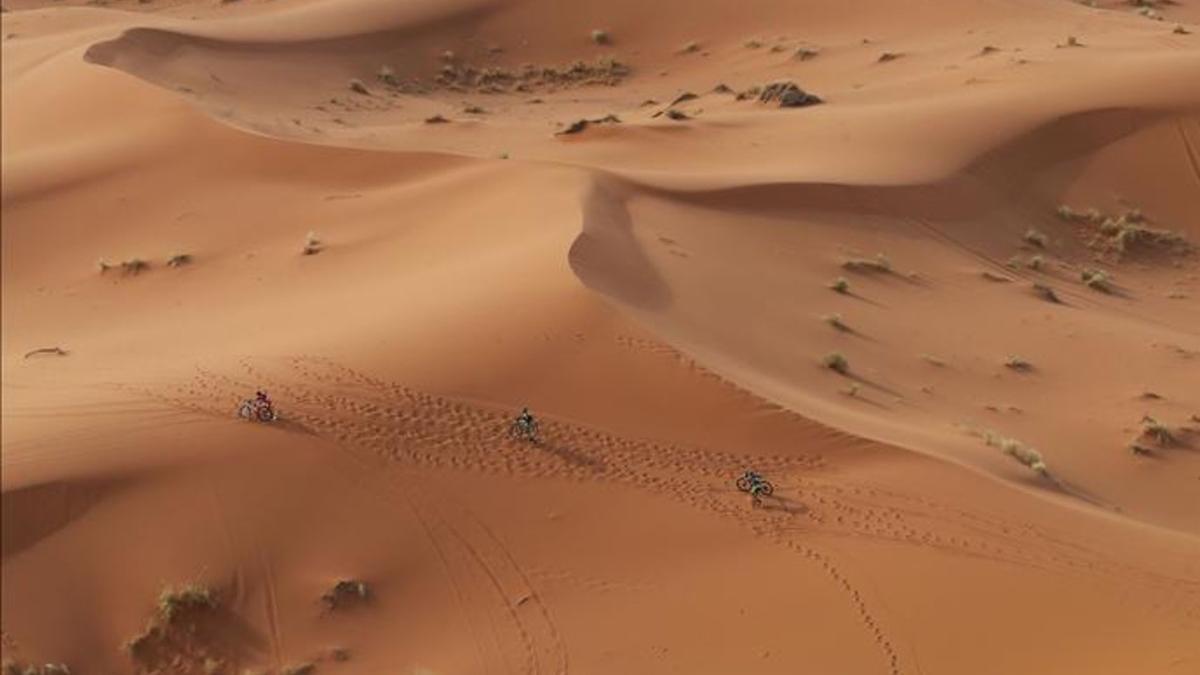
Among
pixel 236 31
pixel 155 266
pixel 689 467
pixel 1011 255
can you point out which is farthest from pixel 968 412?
pixel 236 31

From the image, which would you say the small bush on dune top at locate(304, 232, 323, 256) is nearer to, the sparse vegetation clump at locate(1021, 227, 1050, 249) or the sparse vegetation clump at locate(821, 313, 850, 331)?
the sparse vegetation clump at locate(821, 313, 850, 331)

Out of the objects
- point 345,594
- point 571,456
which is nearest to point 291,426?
point 345,594

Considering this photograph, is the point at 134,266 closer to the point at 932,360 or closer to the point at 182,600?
the point at 182,600

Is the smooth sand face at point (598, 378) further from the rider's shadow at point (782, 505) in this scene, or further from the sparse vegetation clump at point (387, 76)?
the sparse vegetation clump at point (387, 76)

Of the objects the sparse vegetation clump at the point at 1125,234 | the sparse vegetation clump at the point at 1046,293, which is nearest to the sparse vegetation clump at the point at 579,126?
the sparse vegetation clump at the point at 1125,234

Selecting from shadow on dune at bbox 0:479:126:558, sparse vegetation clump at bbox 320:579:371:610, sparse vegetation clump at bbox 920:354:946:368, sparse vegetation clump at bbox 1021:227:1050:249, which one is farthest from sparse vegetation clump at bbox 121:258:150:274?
sparse vegetation clump at bbox 1021:227:1050:249

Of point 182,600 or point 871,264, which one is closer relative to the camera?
point 182,600
